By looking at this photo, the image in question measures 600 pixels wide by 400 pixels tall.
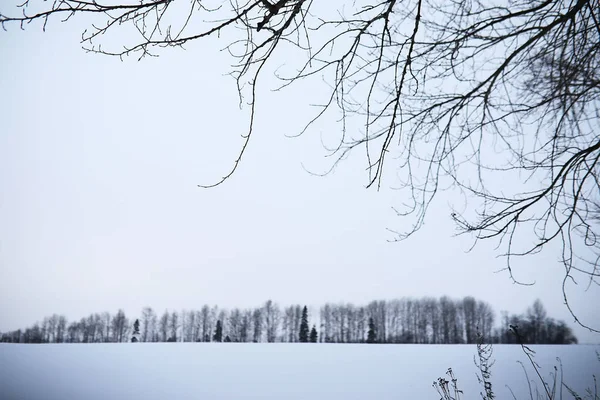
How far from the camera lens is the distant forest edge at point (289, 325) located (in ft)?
195

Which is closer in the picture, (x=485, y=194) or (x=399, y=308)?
(x=485, y=194)

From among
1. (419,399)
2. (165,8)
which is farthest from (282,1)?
(419,399)

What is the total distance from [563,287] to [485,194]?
0.78m

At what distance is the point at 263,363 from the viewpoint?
45.6 ft

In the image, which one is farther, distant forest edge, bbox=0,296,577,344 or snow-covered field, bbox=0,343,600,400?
distant forest edge, bbox=0,296,577,344

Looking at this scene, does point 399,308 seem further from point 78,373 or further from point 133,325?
point 78,373

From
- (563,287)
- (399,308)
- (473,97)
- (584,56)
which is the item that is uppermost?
(584,56)

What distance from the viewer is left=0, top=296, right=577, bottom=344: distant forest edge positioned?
195ft

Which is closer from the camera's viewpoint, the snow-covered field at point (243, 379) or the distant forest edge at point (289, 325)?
the snow-covered field at point (243, 379)

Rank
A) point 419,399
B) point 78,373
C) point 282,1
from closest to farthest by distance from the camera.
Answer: point 282,1, point 419,399, point 78,373

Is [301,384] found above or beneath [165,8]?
beneath

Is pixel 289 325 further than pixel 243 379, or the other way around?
pixel 289 325

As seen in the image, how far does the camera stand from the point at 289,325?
209 feet

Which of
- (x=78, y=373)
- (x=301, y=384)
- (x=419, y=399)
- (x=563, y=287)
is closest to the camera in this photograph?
(x=563, y=287)
